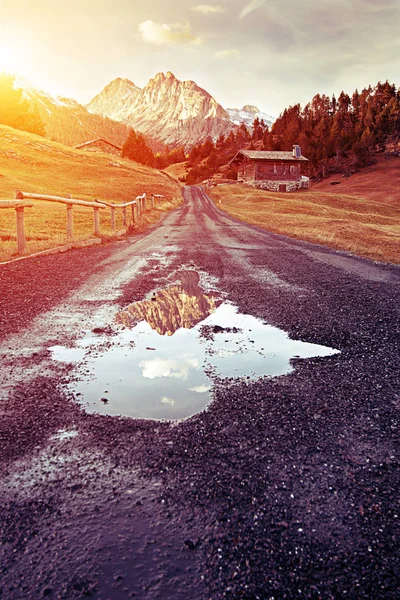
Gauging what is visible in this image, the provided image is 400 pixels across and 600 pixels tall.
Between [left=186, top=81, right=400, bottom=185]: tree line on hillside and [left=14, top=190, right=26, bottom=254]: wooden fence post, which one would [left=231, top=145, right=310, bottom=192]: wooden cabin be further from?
[left=14, top=190, right=26, bottom=254]: wooden fence post

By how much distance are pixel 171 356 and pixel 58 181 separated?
134 ft

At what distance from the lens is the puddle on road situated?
3.15m

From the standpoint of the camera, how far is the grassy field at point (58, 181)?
22173 millimetres

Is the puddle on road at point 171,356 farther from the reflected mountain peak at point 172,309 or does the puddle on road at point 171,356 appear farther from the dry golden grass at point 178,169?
the dry golden grass at point 178,169

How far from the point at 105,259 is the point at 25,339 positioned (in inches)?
232

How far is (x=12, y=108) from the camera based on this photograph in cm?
7238

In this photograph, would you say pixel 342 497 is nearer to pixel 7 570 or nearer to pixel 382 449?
pixel 382 449

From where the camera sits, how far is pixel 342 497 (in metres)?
2.06

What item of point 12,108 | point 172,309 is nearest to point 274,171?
point 12,108

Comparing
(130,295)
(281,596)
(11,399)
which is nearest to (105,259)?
(130,295)

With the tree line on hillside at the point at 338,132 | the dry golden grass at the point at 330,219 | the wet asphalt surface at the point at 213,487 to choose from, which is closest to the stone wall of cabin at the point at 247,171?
the dry golden grass at the point at 330,219

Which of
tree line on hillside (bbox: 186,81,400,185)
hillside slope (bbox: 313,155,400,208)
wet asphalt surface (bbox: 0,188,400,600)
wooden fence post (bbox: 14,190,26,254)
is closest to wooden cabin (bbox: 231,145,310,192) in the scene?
hillside slope (bbox: 313,155,400,208)

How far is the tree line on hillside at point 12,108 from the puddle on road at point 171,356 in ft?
264

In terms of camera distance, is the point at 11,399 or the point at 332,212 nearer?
the point at 11,399
